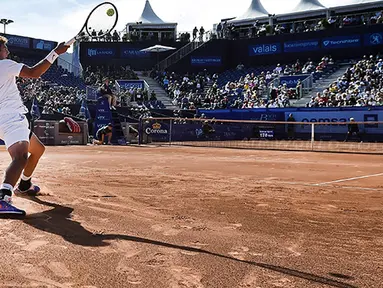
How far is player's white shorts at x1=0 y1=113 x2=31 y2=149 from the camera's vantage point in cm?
541

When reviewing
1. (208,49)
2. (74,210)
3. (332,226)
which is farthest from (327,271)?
(208,49)

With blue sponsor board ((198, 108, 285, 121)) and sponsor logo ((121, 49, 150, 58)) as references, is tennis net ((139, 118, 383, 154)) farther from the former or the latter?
sponsor logo ((121, 49, 150, 58))

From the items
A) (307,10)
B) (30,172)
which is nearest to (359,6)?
(307,10)

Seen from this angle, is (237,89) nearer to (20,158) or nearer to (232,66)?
(232,66)

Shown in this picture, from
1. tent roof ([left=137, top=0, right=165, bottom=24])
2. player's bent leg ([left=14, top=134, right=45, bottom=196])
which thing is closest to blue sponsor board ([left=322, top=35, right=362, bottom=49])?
tent roof ([left=137, top=0, right=165, bottom=24])

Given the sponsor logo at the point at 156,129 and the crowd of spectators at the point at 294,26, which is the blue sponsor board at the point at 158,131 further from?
the crowd of spectators at the point at 294,26

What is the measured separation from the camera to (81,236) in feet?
14.1

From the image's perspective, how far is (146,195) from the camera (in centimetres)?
676

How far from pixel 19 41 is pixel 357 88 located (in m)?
37.6

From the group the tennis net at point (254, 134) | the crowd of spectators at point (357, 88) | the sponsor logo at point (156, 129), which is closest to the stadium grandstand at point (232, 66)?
the crowd of spectators at point (357, 88)

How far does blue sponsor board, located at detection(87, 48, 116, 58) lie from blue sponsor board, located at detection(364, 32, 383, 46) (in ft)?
76.7

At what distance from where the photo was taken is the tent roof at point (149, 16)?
173 ft

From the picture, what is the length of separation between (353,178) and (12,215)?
22.7 feet

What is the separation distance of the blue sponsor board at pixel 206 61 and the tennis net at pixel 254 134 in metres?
17.5
